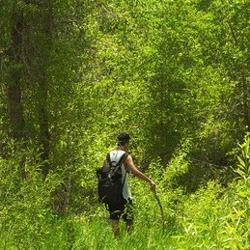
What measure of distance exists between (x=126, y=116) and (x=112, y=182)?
38.6 ft

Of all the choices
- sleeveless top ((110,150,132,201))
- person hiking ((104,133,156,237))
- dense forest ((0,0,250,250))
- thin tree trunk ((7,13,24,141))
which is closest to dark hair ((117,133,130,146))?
person hiking ((104,133,156,237))

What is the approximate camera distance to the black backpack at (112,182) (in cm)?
804

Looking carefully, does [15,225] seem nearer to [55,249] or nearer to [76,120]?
[55,249]

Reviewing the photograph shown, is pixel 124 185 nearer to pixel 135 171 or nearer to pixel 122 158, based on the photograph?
pixel 135 171

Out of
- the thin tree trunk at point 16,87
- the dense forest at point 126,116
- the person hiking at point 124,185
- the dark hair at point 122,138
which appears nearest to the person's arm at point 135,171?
the person hiking at point 124,185

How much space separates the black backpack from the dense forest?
0.46 m

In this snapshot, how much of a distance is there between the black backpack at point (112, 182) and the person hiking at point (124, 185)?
4 centimetres

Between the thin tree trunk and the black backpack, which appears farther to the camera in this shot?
the thin tree trunk

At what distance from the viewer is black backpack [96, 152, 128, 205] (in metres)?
8.04

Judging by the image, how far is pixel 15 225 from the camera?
6273 mm

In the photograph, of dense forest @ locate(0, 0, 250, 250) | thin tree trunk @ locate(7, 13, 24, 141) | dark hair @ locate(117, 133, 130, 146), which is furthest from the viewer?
thin tree trunk @ locate(7, 13, 24, 141)

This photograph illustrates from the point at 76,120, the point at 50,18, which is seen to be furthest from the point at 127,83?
the point at 50,18

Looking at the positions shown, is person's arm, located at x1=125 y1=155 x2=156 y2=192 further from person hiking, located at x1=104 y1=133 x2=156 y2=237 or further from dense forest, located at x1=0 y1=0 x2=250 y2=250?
dense forest, located at x1=0 y1=0 x2=250 y2=250

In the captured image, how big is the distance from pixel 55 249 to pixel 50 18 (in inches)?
233
